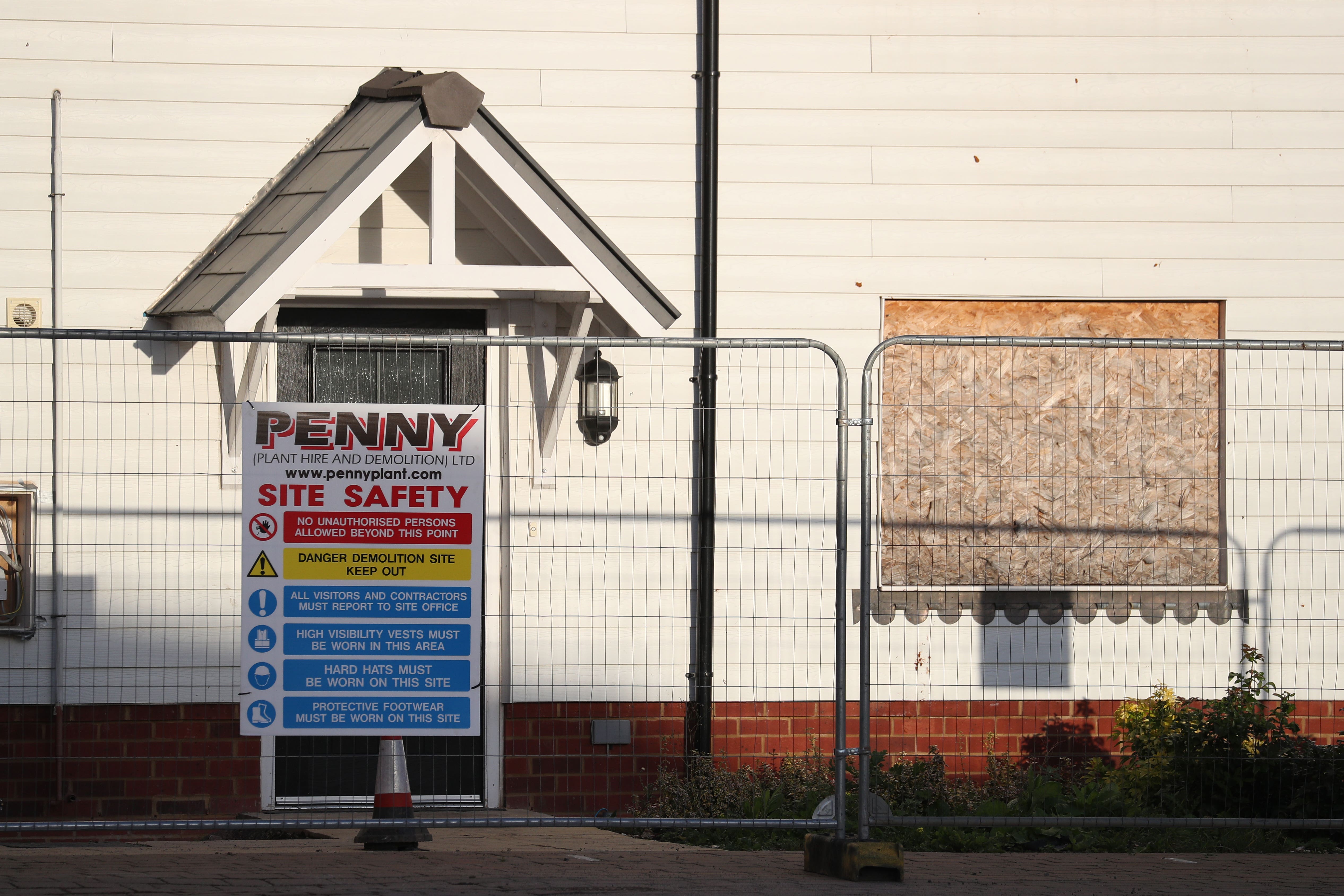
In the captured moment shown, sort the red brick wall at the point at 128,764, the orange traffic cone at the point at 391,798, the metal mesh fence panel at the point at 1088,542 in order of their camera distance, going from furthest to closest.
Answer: the metal mesh fence panel at the point at 1088,542, the red brick wall at the point at 128,764, the orange traffic cone at the point at 391,798

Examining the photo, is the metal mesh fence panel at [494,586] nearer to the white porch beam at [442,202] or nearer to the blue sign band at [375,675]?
the white porch beam at [442,202]

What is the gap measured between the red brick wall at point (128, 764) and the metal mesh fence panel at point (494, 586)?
0.02 metres

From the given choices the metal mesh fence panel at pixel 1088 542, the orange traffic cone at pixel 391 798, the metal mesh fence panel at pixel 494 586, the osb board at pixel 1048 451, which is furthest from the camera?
the osb board at pixel 1048 451

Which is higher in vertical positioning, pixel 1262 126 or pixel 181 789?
pixel 1262 126

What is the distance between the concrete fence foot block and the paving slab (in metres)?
0.06

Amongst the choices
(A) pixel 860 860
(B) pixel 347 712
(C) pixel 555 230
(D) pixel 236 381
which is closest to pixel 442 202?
(C) pixel 555 230

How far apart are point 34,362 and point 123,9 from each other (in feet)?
6.98

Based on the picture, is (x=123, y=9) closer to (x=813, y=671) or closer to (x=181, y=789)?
(x=181, y=789)

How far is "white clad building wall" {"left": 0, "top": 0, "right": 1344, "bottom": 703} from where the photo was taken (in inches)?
298

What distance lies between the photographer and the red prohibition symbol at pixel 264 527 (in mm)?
5359

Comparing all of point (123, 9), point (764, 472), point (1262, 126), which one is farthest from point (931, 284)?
point (123, 9)

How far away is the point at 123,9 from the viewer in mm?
7590

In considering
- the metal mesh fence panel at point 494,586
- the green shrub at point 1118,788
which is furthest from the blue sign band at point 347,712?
the green shrub at point 1118,788

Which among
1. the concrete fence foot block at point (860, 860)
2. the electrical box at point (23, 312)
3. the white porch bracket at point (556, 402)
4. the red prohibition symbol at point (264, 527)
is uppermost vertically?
the electrical box at point (23, 312)
